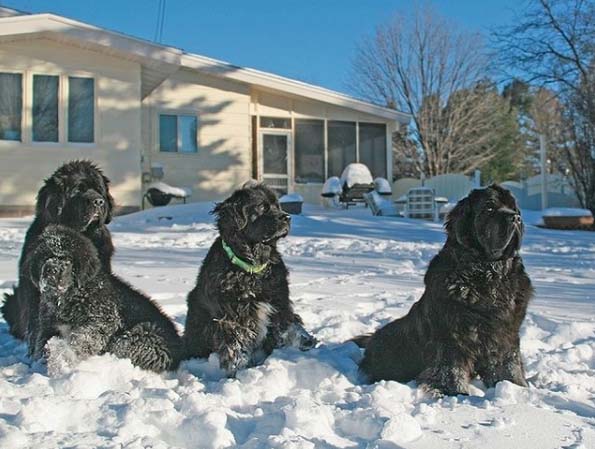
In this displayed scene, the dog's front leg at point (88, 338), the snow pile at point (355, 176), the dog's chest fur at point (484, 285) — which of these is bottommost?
the dog's front leg at point (88, 338)

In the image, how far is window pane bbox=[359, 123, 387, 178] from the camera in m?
22.2

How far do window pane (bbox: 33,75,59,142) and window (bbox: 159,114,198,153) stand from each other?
Answer: 13.3 feet

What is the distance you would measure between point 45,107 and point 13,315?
11379 millimetres

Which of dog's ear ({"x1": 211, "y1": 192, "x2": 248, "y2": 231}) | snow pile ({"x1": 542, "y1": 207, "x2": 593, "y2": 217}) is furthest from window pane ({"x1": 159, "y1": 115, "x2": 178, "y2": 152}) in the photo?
dog's ear ({"x1": 211, "y1": 192, "x2": 248, "y2": 231})

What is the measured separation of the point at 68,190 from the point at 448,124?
3386 cm

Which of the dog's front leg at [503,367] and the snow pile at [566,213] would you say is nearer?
the dog's front leg at [503,367]

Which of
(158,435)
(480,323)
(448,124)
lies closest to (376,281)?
(480,323)

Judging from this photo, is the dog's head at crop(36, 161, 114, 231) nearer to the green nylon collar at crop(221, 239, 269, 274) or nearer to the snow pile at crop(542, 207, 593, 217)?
the green nylon collar at crop(221, 239, 269, 274)

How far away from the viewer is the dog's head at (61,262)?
12.4ft

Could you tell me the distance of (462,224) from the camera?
3674 mm

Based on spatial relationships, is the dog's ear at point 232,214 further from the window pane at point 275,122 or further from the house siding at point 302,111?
the window pane at point 275,122

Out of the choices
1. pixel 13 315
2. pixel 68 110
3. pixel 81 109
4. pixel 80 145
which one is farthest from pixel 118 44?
pixel 13 315

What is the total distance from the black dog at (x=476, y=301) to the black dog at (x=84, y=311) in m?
1.70

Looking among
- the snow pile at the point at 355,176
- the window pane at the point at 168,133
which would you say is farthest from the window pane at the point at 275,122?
the window pane at the point at 168,133
